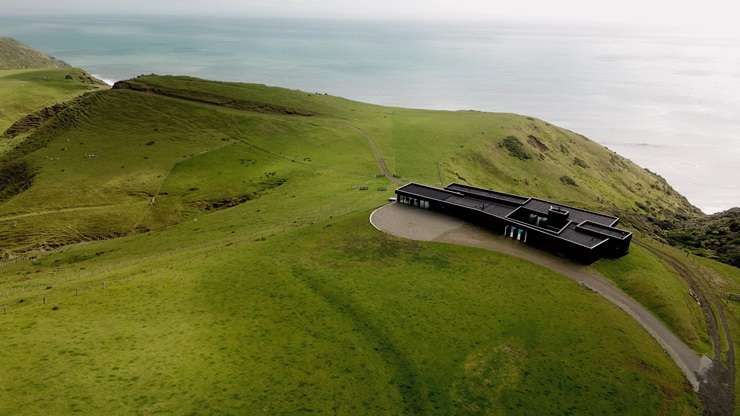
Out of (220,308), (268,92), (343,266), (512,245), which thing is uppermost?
(268,92)

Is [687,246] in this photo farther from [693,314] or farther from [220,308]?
[220,308]

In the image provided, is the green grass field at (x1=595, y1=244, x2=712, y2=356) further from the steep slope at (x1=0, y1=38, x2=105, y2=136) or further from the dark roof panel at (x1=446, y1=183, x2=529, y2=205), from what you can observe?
the steep slope at (x1=0, y1=38, x2=105, y2=136)

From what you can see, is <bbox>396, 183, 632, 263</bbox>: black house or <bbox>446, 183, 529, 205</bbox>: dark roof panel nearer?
<bbox>396, 183, 632, 263</bbox>: black house

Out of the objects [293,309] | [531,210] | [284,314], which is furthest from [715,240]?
[284,314]

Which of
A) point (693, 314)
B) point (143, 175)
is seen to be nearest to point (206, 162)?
point (143, 175)

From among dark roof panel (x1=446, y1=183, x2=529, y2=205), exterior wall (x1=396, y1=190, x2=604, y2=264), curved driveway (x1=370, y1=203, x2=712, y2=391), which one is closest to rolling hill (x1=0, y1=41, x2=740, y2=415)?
curved driveway (x1=370, y1=203, x2=712, y2=391)

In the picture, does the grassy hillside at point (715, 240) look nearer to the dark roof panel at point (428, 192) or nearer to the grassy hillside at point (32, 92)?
the dark roof panel at point (428, 192)
